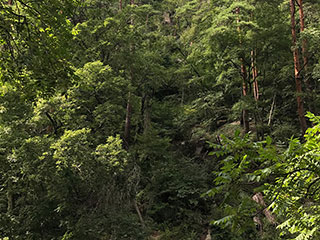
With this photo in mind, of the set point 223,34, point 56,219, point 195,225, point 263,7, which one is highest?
point 263,7

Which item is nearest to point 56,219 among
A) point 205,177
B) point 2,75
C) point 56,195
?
point 56,195

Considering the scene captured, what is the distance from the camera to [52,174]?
9.06 metres

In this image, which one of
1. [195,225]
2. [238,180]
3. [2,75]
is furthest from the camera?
[195,225]

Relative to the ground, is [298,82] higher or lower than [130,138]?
higher

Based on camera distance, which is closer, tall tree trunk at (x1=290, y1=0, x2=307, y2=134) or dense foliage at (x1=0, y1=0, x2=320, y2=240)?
dense foliage at (x1=0, y1=0, x2=320, y2=240)

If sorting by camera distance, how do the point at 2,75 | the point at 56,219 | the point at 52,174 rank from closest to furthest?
the point at 2,75 → the point at 52,174 → the point at 56,219

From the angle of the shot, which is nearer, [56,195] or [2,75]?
[2,75]

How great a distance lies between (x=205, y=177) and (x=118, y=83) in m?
5.56

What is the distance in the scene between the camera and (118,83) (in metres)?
11.2

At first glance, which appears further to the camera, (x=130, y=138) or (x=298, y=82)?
(x=130, y=138)

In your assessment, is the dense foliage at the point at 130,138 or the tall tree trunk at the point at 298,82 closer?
the dense foliage at the point at 130,138

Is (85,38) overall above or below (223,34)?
above

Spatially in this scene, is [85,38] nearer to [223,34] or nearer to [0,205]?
[223,34]

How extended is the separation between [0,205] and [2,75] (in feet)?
28.2
